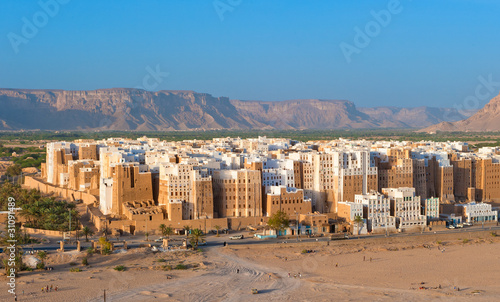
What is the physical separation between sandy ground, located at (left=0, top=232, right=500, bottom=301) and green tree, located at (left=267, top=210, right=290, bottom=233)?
3.05 meters

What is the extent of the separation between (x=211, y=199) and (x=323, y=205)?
45.2 ft

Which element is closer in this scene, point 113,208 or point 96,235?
point 96,235

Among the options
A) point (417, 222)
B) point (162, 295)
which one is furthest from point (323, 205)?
point (162, 295)

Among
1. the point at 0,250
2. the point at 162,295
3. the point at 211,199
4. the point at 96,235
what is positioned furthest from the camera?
the point at 211,199

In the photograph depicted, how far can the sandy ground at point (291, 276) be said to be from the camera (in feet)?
149

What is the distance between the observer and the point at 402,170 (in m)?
78.8

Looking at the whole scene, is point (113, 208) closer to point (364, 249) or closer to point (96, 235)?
point (96, 235)

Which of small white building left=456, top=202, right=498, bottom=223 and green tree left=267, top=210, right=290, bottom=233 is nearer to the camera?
green tree left=267, top=210, right=290, bottom=233

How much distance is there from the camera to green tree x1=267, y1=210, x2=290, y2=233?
62.6m

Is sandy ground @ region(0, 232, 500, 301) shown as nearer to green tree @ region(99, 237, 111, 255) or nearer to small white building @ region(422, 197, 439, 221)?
green tree @ region(99, 237, 111, 255)

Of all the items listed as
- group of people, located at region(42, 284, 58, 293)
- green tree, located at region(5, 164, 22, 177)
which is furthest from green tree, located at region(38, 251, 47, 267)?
green tree, located at region(5, 164, 22, 177)

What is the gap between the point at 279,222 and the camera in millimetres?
62531

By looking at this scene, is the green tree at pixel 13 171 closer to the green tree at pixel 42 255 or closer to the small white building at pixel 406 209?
the green tree at pixel 42 255

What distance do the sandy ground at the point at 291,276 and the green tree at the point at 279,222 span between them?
3046mm
